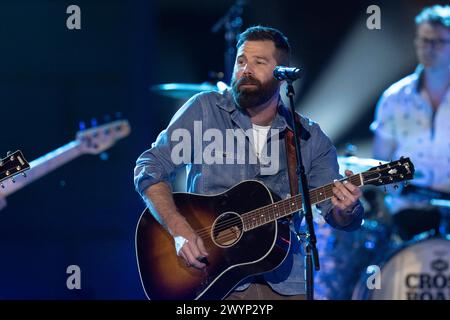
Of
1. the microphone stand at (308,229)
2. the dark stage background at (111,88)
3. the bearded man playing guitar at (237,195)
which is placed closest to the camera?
the microphone stand at (308,229)

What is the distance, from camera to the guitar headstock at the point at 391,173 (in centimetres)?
402

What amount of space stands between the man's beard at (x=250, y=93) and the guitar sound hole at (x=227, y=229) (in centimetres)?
63

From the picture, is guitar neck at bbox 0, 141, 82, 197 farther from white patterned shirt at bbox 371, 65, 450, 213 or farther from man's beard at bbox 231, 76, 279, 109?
white patterned shirt at bbox 371, 65, 450, 213

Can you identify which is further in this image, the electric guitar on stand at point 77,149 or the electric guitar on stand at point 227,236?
the electric guitar on stand at point 77,149

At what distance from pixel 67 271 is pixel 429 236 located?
293 cm

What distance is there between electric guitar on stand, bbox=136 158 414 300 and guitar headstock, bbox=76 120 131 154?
2.25m

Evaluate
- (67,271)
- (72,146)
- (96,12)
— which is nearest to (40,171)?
(72,146)

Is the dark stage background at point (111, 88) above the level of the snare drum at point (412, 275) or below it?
above

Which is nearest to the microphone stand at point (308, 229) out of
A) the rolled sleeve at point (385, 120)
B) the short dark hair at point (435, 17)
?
the rolled sleeve at point (385, 120)

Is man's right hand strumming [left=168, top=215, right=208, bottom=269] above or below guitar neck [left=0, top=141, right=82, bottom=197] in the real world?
below

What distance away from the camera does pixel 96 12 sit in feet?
22.0

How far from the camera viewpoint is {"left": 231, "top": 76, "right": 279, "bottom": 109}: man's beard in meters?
4.36

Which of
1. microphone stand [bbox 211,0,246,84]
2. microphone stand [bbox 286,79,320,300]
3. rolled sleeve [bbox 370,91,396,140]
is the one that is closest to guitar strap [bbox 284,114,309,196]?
microphone stand [bbox 286,79,320,300]

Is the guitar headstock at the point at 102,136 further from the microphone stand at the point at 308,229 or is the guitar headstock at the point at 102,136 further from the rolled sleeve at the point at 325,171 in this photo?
the microphone stand at the point at 308,229
